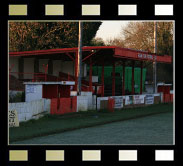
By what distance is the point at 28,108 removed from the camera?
18.9 metres

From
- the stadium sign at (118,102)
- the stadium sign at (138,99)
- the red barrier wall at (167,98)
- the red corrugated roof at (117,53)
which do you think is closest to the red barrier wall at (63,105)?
the red corrugated roof at (117,53)

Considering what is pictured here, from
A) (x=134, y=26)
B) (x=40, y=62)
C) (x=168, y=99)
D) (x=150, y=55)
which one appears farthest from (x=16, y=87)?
(x=134, y=26)

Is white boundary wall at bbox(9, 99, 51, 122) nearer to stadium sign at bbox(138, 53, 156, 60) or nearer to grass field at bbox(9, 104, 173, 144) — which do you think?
grass field at bbox(9, 104, 173, 144)

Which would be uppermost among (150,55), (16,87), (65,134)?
(150,55)

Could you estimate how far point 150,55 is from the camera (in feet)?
113

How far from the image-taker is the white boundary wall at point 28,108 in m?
18.1

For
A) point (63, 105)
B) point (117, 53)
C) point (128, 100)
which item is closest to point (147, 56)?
point (128, 100)

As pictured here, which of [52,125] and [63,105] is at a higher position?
[63,105]

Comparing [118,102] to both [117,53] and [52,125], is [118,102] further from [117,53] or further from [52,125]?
[52,125]

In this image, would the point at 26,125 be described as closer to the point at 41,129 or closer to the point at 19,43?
the point at 41,129

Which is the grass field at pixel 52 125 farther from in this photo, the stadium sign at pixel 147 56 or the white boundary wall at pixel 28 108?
the stadium sign at pixel 147 56

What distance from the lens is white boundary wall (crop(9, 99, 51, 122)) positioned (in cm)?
1808
